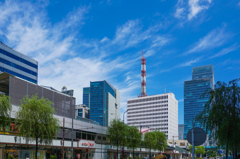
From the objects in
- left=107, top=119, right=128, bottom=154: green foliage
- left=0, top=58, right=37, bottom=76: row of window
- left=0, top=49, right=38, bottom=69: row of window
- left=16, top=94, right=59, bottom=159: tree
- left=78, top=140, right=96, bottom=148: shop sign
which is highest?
left=0, top=49, right=38, bottom=69: row of window

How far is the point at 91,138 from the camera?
189 feet

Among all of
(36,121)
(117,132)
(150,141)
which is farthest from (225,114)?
(150,141)

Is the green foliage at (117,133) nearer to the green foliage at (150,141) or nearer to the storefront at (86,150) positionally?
the storefront at (86,150)

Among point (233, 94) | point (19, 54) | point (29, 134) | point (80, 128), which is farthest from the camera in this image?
point (19, 54)

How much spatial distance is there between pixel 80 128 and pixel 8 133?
61.9ft

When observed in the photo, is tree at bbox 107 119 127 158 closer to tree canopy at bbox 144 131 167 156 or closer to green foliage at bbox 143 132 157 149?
green foliage at bbox 143 132 157 149

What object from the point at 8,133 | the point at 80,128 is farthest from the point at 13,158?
the point at 80,128

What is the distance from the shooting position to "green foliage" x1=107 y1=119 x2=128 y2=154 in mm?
56656

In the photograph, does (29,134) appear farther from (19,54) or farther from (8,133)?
(19,54)

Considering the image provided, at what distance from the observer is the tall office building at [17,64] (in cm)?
9688

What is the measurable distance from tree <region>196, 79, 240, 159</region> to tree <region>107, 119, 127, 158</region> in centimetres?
3473

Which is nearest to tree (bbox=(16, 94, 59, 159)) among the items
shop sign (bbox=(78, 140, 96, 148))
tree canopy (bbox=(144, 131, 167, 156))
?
shop sign (bbox=(78, 140, 96, 148))

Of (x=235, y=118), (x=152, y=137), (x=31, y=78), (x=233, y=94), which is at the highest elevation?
(x=31, y=78)

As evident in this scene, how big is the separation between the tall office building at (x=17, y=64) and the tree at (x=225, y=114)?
89145mm
